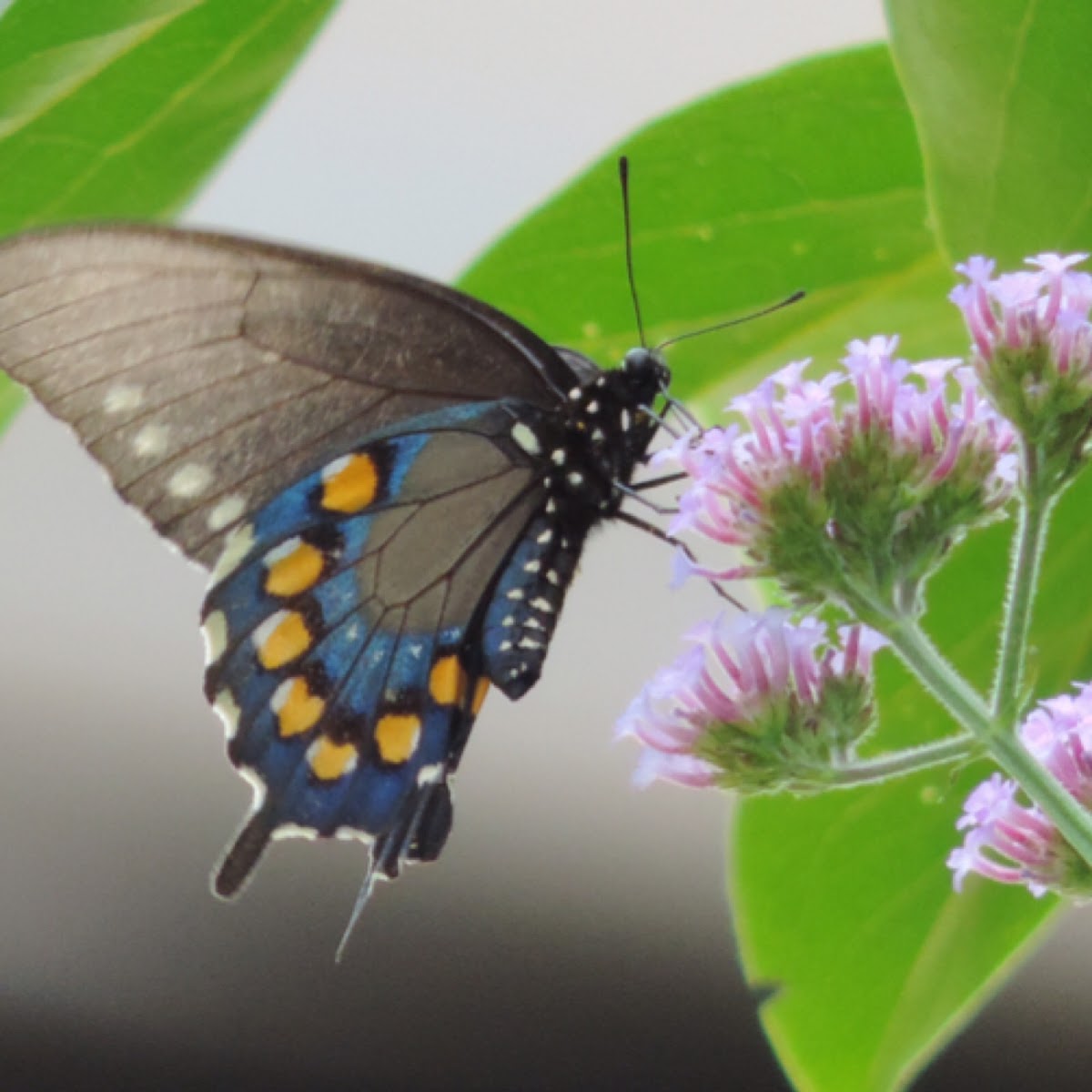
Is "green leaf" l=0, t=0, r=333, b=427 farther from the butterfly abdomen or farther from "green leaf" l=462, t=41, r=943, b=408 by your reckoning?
the butterfly abdomen

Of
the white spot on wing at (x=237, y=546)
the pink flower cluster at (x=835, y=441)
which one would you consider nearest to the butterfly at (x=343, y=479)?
the white spot on wing at (x=237, y=546)

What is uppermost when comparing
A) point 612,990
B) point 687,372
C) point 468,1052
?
point 687,372

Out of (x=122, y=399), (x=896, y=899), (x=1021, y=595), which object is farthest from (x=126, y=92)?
(x=896, y=899)

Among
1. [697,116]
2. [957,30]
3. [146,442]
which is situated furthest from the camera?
[146,442]

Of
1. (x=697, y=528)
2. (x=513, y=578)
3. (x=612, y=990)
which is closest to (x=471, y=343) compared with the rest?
(x=513, y=578)

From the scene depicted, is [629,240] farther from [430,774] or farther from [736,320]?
[430,774]

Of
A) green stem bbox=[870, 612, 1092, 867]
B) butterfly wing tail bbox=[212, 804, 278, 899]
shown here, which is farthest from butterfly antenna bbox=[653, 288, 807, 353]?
butterfly wing tail bbox=[212, 804, 278, 899]

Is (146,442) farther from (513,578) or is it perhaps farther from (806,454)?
(806,454)

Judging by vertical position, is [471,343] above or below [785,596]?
above
